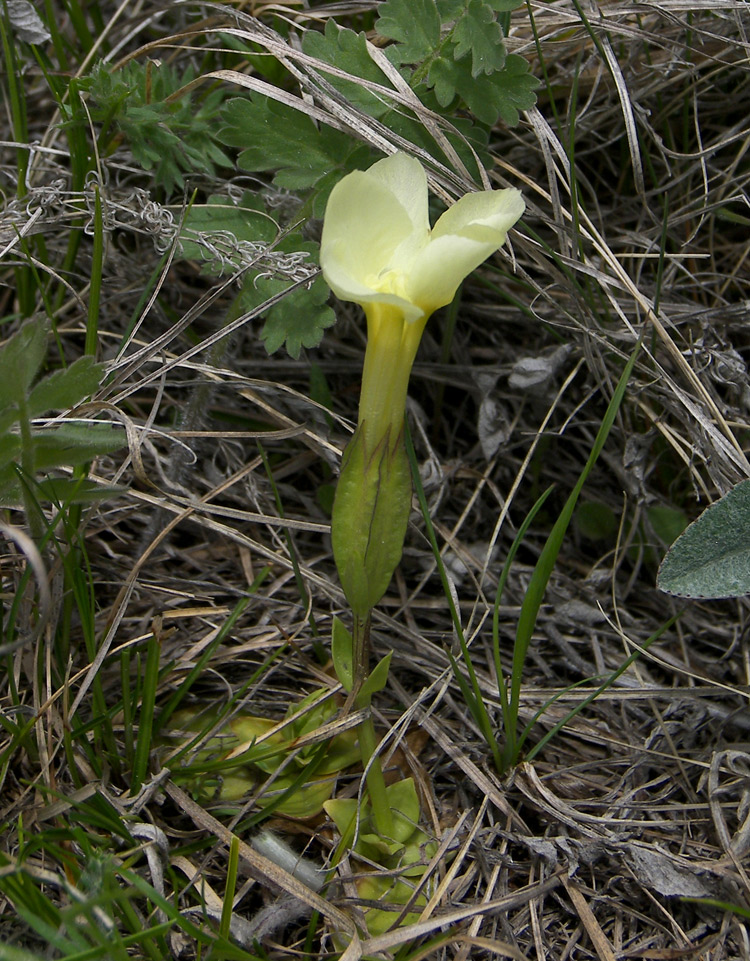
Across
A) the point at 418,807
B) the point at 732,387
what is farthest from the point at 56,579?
the point at 732,387

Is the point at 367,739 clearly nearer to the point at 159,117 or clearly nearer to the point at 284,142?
the point at 284,142

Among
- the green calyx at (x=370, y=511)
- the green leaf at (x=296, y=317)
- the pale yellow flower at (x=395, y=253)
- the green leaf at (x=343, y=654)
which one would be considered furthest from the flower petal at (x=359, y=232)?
the green leaf at (x=343, y=654)

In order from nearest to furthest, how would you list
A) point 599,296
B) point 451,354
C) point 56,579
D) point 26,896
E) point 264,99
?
point 26,896, point 56,579, point 264,99, point 599,296, point 451,354

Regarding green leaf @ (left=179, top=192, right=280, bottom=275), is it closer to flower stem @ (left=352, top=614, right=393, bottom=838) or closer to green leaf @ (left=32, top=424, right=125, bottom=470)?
green leaf @ (left=32, top=424, right=125, bottom=470)

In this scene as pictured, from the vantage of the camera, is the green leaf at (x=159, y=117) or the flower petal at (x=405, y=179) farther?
the green leaf at (x=159, y=117)

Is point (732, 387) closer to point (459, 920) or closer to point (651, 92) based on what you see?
point (651, 92)

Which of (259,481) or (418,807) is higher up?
(259,481)

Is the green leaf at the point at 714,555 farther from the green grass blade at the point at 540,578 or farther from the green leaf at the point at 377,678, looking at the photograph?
the green leaf at the point at 377,678

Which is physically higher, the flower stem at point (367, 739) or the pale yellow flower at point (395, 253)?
the pale yellow flower at point (395, 253)
